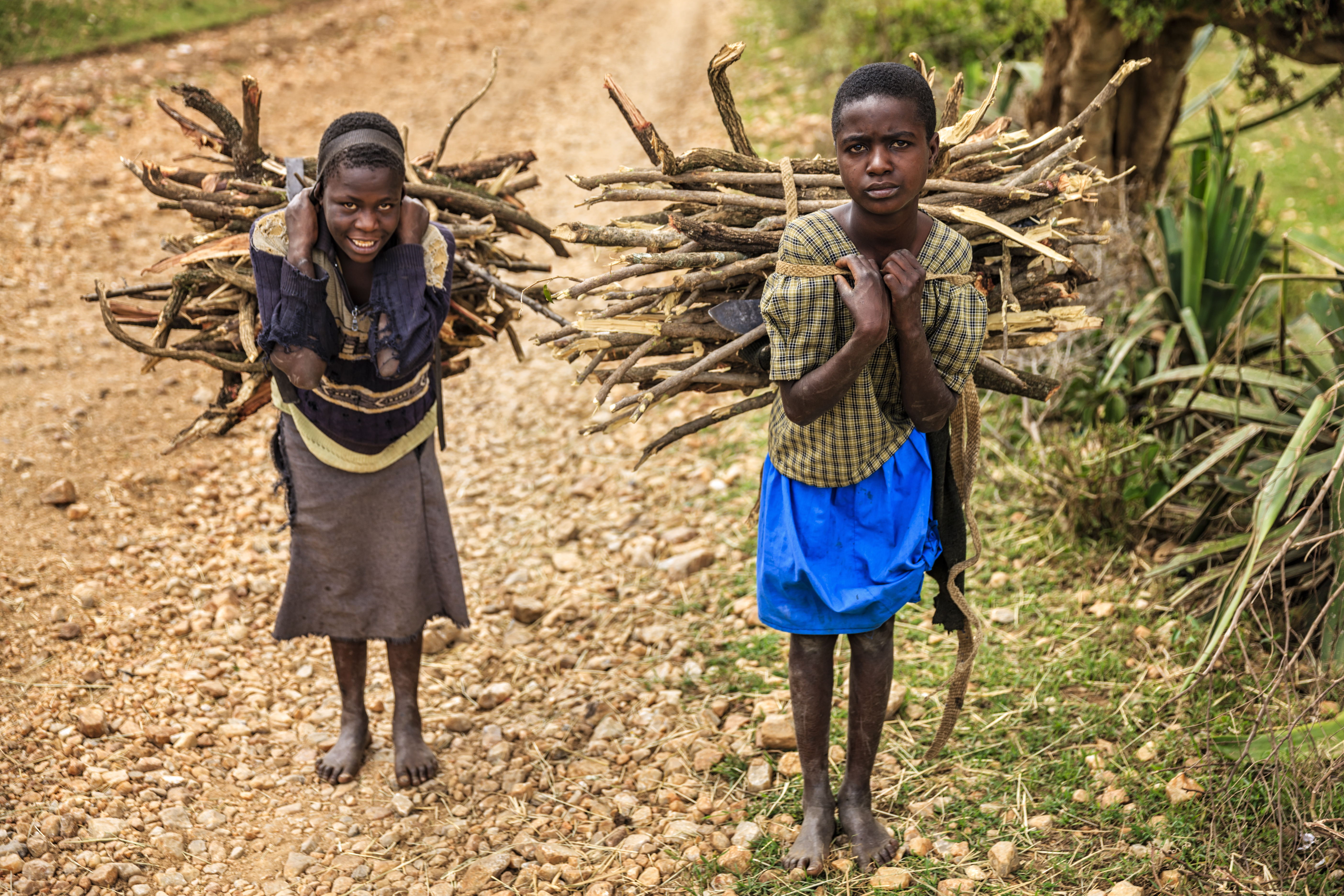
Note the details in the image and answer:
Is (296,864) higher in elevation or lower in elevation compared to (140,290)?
lower

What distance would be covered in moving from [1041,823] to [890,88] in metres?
1.93

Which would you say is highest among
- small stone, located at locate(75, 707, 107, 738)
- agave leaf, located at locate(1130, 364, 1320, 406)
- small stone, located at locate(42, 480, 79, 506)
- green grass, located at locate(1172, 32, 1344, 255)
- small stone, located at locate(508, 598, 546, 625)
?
green grass, located at locate(1172, 32, 1344, 255)

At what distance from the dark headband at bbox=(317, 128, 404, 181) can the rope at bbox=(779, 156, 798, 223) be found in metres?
0.93

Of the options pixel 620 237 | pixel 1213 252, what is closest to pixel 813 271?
pixel 620 237

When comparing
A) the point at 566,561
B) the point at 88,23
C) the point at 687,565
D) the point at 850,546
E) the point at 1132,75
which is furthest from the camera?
the point at 88,23

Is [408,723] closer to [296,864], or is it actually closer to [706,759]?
[296,864]

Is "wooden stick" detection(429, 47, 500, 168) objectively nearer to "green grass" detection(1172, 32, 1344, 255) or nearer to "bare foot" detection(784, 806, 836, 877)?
"bare foot" detection(784, 806, 836, 877)

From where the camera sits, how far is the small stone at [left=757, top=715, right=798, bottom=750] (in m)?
3.11

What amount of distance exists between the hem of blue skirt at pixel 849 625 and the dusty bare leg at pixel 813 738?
0.05 meters

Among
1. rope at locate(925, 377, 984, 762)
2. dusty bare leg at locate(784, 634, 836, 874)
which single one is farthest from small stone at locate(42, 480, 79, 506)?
rope at locate(925, 377, 984, 762)

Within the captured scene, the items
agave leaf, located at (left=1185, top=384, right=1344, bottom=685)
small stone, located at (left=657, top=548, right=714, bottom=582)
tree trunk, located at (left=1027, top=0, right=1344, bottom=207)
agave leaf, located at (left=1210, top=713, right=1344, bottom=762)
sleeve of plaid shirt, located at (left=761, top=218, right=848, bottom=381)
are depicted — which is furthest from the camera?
tree trunk, located at (left=1027, top=0, right=1344, bottom=207)

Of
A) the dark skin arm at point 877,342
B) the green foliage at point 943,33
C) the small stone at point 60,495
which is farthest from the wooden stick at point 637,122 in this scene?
the green foliage at point 943,33

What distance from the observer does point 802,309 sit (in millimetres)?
2152

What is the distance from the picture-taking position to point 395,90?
29.9 feet
